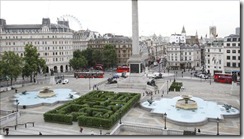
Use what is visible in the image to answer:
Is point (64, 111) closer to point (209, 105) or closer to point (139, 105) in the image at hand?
point (139, 105)

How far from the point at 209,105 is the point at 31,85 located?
150ft

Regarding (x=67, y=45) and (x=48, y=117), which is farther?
(x=67, y=45)

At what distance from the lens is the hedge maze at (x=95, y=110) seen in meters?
31.8

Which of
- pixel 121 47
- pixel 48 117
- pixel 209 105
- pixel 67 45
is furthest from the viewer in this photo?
pixel 121 47

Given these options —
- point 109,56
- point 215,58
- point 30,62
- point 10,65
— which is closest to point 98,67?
point 109,56

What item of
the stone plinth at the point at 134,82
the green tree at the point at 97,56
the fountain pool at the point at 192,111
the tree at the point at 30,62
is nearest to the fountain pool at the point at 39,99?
the stone plinth at the point at 134,82

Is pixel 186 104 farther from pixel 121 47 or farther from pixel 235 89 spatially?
pixel 121 47

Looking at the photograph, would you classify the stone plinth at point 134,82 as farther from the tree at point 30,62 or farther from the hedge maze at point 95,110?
the tree at point 30,62

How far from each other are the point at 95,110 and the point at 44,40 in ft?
210

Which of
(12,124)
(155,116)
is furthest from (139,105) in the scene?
(12,124)

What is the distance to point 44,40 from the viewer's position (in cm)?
9288

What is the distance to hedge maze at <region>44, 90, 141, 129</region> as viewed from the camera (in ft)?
104

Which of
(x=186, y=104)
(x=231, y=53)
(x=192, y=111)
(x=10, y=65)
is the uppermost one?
(x=231, y=53)

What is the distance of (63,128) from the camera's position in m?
31.6
